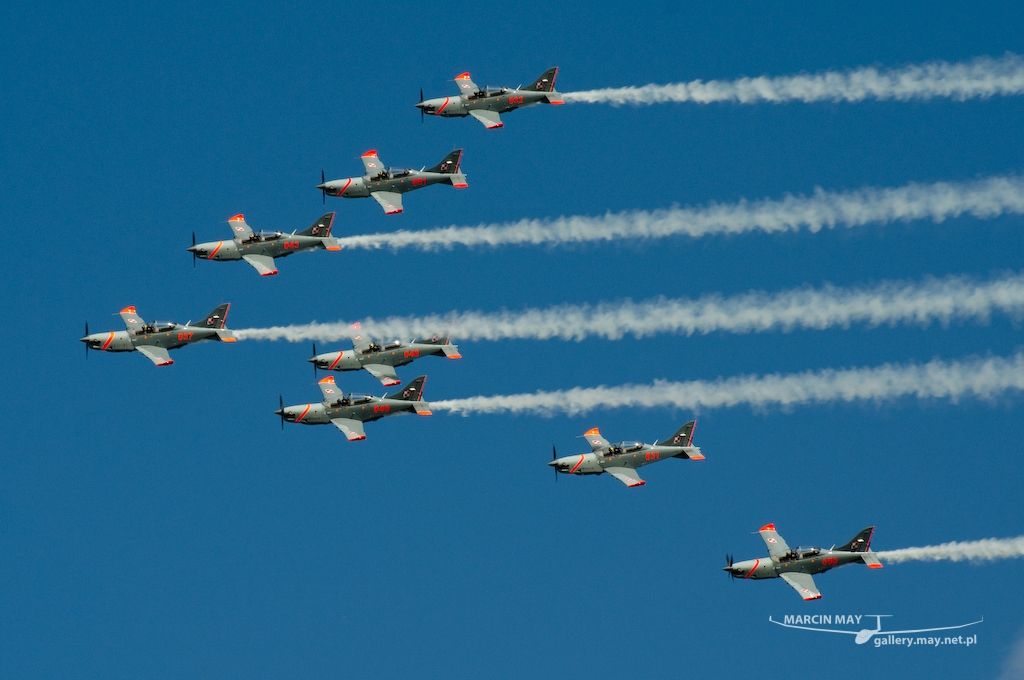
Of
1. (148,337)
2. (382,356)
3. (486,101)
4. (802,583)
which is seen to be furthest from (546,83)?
(802,583)

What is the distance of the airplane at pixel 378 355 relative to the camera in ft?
465

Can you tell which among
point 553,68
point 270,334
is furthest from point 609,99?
point 270,334

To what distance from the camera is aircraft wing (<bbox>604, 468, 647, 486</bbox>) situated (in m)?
138

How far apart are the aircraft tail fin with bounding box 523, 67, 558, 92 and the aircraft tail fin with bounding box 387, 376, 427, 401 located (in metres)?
21.9

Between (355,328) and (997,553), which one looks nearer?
(997,553)

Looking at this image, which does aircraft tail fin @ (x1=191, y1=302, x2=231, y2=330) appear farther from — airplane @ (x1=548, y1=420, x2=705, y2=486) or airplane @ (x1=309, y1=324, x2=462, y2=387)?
airplane @ (x1=548, y1=420, x2=705, y2=486)

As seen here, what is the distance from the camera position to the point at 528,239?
144 metres

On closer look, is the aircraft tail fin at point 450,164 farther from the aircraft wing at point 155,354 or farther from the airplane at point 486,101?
the aircraft wing at point 155,354

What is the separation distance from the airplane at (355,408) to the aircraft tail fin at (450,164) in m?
14.8

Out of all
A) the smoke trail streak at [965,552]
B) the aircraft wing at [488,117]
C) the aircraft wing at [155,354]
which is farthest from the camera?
the aircraft wing at [488,117]

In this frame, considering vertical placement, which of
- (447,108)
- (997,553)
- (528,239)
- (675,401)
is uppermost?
→ (447,108)

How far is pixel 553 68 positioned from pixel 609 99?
490 cm

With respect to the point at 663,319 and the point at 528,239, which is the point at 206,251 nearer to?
the point at 528,239

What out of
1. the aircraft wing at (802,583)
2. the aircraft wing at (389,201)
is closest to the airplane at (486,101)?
the aircraft wing at (389,201)
